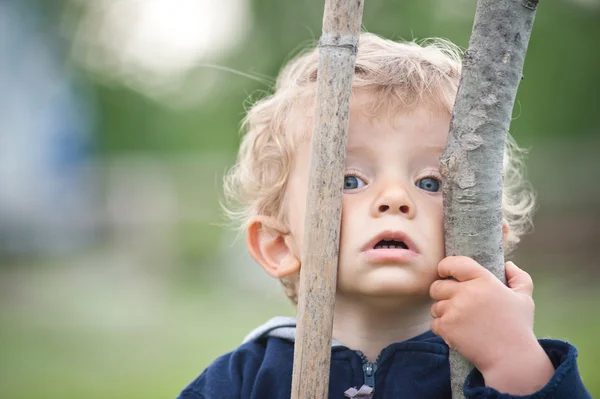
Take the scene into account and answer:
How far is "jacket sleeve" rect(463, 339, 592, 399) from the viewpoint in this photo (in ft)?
5.84

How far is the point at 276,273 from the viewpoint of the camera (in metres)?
2.42

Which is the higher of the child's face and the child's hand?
the child's face

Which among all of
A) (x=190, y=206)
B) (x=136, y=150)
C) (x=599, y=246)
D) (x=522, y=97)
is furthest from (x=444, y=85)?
(x=136, y=150)

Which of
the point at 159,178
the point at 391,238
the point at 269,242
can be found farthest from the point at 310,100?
the point at 159,178

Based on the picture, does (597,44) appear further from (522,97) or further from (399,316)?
(399,316)

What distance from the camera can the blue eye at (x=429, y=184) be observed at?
2.17 metres

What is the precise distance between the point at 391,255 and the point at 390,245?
4 centimetres

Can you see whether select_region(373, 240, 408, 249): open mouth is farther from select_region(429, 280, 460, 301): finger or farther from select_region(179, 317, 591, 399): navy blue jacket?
select_region(179, 317, 591, 399): navy blue jacket

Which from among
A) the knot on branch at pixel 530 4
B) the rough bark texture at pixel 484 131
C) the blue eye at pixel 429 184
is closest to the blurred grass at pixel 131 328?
the blue eye at pixel 429 184

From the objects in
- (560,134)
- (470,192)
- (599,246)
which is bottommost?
(470,192)

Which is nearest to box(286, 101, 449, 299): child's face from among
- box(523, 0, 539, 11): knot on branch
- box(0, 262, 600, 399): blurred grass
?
box(523, 0, 539, 11): knot on branch

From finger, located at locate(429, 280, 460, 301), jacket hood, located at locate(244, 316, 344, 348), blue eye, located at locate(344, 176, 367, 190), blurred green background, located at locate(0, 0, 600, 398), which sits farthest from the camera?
blurred green background, located at locate(0, 0, 600, 398)

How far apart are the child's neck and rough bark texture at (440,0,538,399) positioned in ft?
1.46

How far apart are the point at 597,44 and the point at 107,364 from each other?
35.6ft
